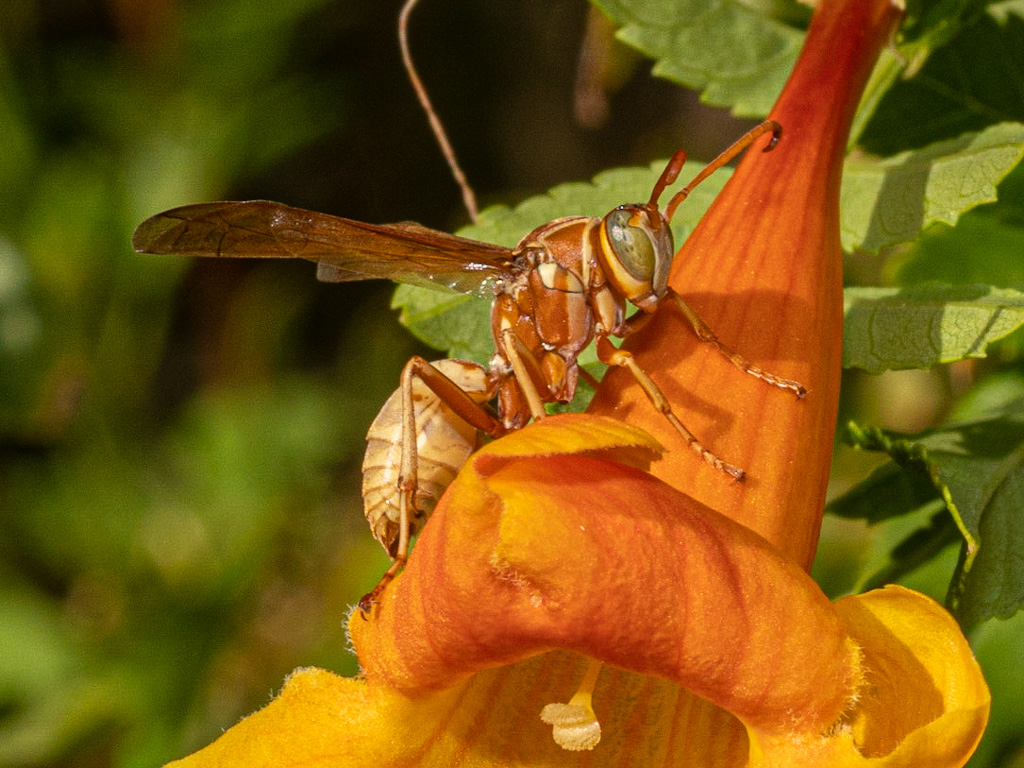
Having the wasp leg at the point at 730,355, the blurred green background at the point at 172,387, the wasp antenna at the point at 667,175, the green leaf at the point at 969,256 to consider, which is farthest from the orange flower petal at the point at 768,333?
the blurred green background at the point at 172,387

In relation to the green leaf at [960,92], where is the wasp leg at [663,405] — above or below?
below

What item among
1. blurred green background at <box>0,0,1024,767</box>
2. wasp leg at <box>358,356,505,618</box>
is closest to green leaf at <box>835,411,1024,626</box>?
wasp leg at <box>358,356,505,618</box>

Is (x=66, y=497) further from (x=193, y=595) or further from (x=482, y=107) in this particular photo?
(x=482, y=107)

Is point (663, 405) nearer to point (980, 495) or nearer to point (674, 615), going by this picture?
point (674, 615)

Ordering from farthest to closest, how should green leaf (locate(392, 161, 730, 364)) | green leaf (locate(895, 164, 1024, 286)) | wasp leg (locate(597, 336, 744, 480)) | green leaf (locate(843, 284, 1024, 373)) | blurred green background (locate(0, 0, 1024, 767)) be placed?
blurred green background (locate(0, 0, 1024, 767))
green leaf (locate(895, 164, 1024, 286))
green leaf (locate(392, 161, 730, 364))
green leaf (locate(843, 284, 1024, 373))
wasp leg (locate(597, 336, 744, 480))

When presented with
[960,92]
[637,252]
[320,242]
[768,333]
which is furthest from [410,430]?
[960,92]

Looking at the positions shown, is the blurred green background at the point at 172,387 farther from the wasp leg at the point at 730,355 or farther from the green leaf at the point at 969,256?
the wasp leg at the point at 730,355

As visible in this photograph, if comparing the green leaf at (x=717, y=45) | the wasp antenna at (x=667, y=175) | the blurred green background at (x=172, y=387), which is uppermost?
the green leaf at (x=717, y=45)

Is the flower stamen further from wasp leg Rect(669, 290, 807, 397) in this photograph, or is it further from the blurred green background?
the blurred green background
